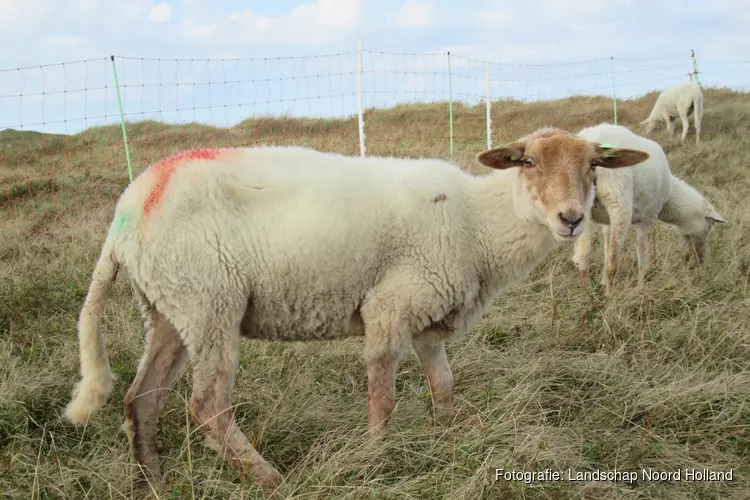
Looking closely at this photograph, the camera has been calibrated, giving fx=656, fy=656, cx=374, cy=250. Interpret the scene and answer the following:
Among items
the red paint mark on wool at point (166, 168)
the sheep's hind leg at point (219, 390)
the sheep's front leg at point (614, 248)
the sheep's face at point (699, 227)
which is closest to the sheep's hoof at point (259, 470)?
the sheep's hind leg at point (219, 390)

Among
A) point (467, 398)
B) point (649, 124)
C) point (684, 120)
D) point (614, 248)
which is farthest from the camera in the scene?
point (649, 124)

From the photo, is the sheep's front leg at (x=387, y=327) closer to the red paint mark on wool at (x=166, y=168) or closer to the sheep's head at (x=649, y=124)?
the red paint mark on wool at (x=166, y=168)

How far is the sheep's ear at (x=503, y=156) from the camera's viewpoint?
332cm

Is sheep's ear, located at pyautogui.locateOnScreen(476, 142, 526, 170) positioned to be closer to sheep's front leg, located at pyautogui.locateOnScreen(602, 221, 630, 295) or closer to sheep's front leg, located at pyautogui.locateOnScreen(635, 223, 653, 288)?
sheep's front leg, located at pyautogui.locateOnScreen(602, 221, 630, 295)

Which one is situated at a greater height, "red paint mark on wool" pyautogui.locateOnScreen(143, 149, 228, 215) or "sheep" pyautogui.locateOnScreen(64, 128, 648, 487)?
"red paint mark on wool" pyautogui.locateOnScreen(143, 149, 228, 215)

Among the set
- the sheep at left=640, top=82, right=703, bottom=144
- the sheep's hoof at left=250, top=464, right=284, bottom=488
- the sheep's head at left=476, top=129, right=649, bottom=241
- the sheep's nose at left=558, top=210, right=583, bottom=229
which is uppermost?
the sheep at left=640, top=82, right=703, bottom=144

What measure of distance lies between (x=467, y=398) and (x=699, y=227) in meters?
4.29

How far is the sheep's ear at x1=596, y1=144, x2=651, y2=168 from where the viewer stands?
11.0ft

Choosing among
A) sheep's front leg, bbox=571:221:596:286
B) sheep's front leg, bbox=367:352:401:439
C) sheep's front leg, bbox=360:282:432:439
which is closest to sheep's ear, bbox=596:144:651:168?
sheep's front leg, bbox=360:282:432:439

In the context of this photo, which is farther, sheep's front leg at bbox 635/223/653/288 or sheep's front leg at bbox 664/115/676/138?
sheep's front leg at bbox 664/115/676/138

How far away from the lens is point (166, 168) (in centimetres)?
304

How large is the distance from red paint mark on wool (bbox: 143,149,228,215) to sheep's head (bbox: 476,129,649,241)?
1.35 m

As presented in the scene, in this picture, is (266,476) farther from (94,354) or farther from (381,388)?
(94,354)

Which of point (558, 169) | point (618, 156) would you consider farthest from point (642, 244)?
point (558, 169)
